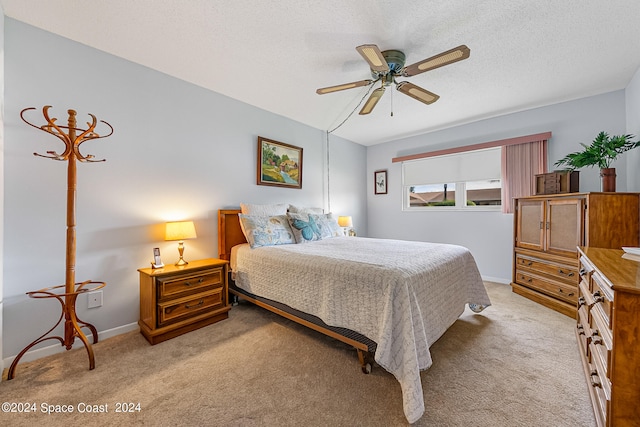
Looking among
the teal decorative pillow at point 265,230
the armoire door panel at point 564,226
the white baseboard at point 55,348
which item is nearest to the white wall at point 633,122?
the armoire door panel at point 564,226

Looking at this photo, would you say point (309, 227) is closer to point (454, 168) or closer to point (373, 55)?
point (373, 55)

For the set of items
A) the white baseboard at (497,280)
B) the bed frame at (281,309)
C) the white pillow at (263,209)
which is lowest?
the white baseboard at (497,280)

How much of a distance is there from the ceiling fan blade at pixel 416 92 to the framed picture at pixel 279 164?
194 cm

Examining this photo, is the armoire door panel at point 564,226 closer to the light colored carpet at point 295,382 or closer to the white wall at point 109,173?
the light colored carpet at point 295,382

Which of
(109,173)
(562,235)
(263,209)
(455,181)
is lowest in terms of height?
(562,235)

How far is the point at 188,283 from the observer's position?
90.1 inches

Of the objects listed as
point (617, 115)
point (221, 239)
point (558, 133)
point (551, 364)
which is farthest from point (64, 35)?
point (617, 115)

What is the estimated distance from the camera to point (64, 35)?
2.04 metres

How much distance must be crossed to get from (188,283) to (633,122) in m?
4.82

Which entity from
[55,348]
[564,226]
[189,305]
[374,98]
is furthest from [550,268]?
[55,348]

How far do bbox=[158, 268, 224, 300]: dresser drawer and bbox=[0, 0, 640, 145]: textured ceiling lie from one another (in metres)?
2.05

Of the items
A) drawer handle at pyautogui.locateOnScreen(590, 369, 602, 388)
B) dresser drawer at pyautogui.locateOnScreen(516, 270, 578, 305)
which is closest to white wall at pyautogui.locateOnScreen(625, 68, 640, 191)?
dresser drawer at pyautogui.locateOnScreen(516, 270, 578, 305)

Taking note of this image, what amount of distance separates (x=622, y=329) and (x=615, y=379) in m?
0.21

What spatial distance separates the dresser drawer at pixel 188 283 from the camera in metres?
2.13
